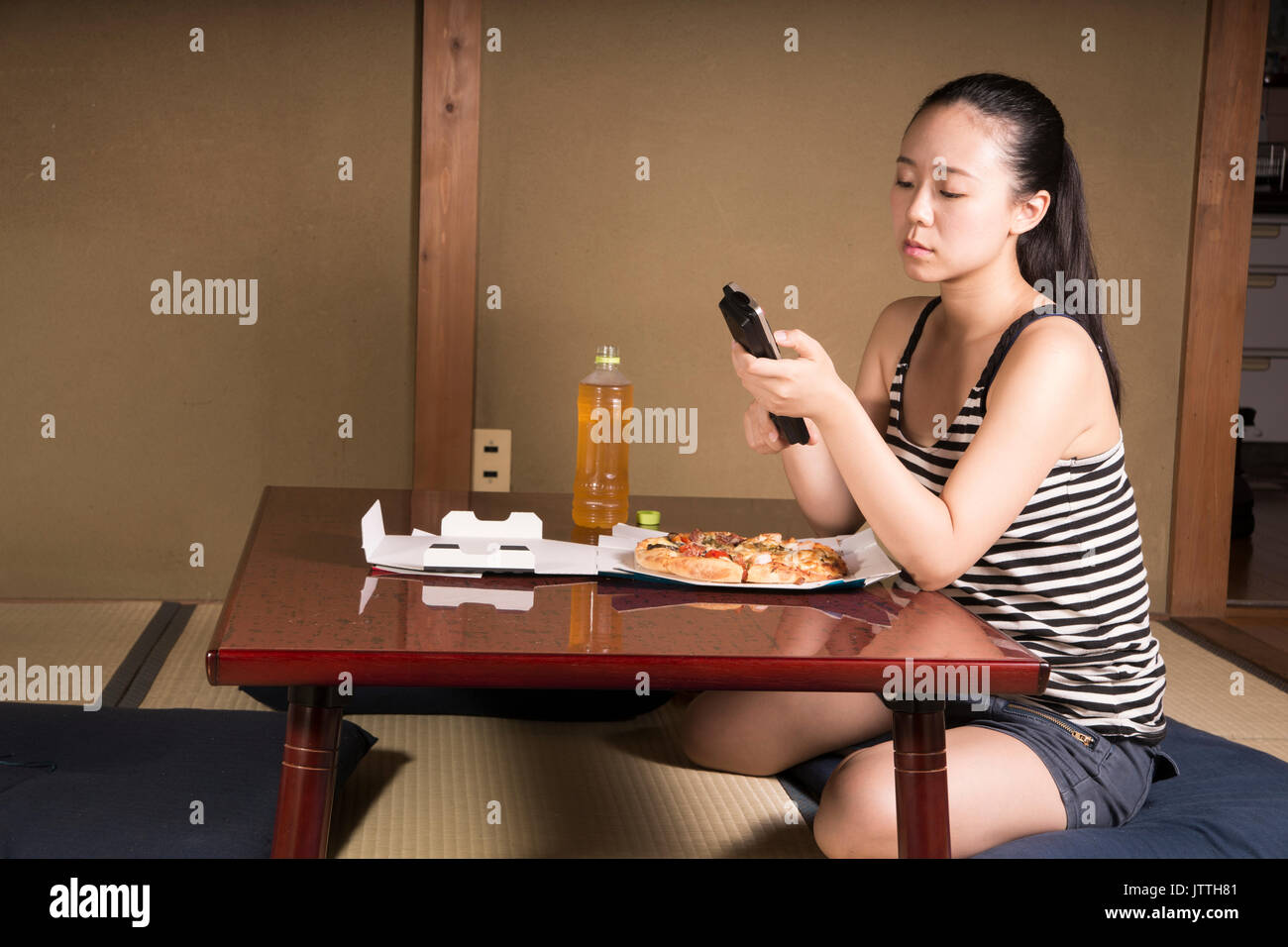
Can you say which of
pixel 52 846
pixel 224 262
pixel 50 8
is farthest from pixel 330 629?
pixel 50 8

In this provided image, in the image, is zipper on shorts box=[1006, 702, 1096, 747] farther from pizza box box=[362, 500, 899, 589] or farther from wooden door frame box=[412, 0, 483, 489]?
wooden door frame box=[412, 0, 483, 489]

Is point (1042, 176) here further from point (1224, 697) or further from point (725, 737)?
point (1224, 697)

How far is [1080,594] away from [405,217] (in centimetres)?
199

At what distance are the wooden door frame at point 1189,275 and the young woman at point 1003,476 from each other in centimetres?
152

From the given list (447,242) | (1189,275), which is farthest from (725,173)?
(1189,275)

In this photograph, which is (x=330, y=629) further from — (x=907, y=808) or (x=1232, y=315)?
(x=1232, y=315)

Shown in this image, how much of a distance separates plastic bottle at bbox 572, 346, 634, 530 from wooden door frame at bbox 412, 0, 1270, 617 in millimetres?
1105

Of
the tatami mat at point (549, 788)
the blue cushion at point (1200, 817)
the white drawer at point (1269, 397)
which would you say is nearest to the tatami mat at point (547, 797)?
the tatami mat at point (549, 788)

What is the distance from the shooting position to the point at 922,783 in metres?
1.16

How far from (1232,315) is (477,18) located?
1.96 meters

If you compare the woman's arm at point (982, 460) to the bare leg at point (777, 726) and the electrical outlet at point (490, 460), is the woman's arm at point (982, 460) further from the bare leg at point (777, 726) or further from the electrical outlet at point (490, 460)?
the electrical outlet at point (490, 460)

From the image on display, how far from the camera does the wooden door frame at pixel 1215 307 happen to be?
3.10 meters

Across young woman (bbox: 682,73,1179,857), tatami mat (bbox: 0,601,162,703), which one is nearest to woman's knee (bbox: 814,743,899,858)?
young woman (bbox: 682,73,1179,857)

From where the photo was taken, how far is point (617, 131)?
3020mm
